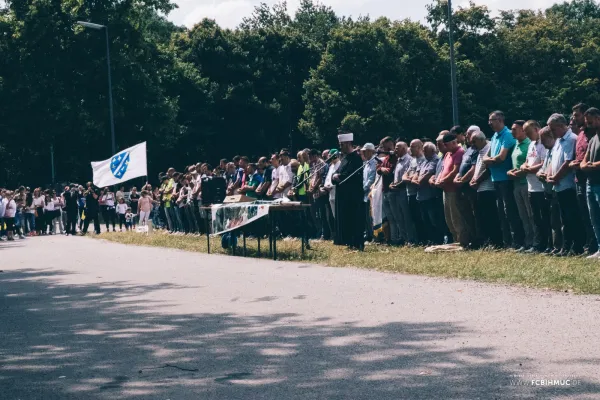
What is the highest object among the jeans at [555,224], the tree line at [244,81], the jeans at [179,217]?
the tree line at [244,81]

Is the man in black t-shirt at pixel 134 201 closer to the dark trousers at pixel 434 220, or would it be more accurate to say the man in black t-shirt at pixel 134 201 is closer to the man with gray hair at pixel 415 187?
the man with gray hair at pixel 415 187

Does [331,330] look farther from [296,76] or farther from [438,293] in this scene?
[296,76]

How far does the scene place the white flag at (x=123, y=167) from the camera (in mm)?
32031

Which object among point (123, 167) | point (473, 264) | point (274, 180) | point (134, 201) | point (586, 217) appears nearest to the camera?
point (473, 264)

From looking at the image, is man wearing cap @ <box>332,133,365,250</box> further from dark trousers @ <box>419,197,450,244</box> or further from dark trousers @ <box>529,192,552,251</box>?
dark trousers @ <box>529,192,552,251</box>

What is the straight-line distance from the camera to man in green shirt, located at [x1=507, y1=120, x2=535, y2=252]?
1509 centimetres

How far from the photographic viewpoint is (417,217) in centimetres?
1808

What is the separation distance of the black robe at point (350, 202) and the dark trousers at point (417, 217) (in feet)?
3.11

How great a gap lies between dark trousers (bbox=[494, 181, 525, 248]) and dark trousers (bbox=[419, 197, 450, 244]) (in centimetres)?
178

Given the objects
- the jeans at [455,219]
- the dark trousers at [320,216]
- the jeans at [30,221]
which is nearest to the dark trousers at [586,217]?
the jeans at [455,219]

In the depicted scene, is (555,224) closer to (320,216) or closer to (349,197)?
(349,197)

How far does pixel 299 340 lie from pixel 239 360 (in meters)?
0.90

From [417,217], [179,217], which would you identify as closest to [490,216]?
[417,217]

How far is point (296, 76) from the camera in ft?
226
